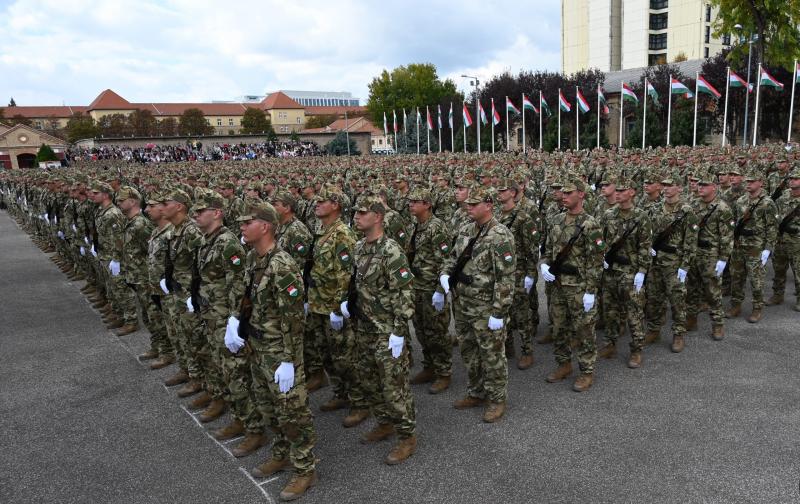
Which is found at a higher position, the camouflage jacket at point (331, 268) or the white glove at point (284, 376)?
the camouflage jacket at point (331, 268)

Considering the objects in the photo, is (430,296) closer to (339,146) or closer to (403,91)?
(339,146)

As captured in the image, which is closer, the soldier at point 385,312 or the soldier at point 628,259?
the soldier at point 385,312

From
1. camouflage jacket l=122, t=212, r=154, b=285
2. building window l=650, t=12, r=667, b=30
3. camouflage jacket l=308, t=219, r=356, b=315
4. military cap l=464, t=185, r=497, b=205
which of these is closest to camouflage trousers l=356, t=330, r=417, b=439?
camouflage jacket l=308, t=219, r=356, b=315

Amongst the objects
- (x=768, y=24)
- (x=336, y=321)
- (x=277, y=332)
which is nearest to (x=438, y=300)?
(x=336, y=321)

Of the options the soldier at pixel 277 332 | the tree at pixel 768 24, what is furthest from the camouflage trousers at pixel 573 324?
the tree at pixel 768 24

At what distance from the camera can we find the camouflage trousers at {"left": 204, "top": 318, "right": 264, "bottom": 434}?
15.5 ft

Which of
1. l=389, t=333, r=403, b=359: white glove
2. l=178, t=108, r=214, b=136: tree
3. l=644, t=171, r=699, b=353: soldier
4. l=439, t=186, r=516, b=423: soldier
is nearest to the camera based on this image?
l=389, t=333, r=403, b=359: white glove

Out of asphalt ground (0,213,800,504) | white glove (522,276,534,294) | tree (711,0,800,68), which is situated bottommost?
asphalt ground (0,213,800,504)

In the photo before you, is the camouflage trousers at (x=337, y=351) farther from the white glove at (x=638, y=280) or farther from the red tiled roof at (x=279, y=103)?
the red tiled roof at (x=279, y=103)

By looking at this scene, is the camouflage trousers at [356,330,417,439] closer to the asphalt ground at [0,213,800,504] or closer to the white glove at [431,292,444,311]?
the asphalt ground at [0,213,800,504]

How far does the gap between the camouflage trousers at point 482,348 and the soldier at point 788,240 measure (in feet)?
18.3

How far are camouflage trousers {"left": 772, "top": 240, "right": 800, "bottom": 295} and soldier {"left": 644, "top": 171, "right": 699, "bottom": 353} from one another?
7.51 feet

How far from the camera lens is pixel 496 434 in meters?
5.04

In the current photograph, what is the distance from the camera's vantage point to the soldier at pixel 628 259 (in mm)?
6359
